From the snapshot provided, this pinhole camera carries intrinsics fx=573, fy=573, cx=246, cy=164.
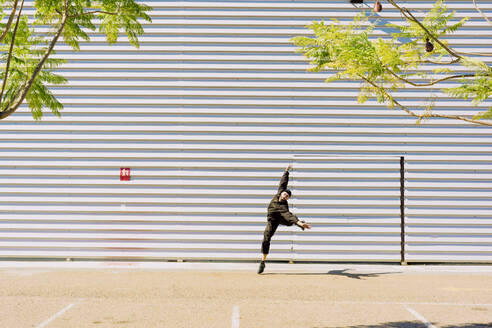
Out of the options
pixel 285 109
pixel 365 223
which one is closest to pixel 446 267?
pixel 365 223

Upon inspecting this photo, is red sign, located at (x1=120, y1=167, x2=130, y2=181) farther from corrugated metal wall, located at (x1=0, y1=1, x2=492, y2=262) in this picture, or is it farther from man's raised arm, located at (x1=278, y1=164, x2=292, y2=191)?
man's raised arm, located at (x1=278, y1=164, x2=292, y2=191)

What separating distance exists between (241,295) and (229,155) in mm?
4644

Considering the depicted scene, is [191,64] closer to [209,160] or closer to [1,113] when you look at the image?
[209,160]

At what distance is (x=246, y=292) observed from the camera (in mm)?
9922

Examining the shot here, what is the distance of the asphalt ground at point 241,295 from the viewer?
7867 mm

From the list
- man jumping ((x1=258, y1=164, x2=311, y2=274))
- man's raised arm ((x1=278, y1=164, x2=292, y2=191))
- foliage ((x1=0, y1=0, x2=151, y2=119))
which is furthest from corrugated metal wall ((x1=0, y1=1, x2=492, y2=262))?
foliage ((x1=0, y1=0, x2=151, y2=119))

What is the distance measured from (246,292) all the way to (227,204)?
394 cm

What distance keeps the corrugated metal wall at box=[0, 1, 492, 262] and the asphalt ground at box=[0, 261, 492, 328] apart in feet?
2.29

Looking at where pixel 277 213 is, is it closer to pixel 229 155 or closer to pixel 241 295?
pixel 229 155

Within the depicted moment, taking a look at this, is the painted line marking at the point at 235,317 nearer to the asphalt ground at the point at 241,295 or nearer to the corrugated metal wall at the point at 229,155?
the asphalt ground at the point at 241,295

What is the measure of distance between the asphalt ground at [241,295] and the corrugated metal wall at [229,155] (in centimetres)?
70

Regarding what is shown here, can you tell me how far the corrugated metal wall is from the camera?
13.5 metres

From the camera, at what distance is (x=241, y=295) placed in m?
9.66

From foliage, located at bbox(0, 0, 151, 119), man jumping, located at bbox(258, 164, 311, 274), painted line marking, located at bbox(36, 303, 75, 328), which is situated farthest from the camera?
man jumping, located at bbox(258, 164, 311, 274)
